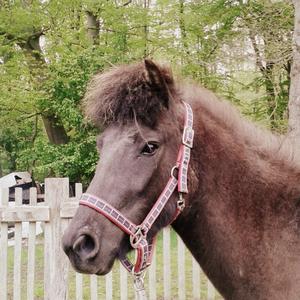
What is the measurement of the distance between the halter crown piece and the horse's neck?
0.19 feet

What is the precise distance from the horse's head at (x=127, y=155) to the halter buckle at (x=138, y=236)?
0.08 ft

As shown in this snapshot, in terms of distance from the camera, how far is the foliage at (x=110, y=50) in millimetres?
9523

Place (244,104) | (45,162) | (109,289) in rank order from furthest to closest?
(45,162), (244,104), (109,289)

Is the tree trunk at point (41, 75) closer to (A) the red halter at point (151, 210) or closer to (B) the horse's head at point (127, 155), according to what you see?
(B) the horse's head at point (127, 155)

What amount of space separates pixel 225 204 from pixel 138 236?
0.42 m

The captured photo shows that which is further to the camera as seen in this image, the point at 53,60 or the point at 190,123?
the point at 53,60

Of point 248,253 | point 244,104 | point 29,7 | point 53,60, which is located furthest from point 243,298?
point 29,7

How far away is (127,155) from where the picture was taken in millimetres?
1927

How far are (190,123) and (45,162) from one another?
1108 centimetres

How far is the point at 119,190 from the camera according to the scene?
6.18 feet

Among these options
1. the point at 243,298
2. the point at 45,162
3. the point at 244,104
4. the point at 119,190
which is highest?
the point at 119,190

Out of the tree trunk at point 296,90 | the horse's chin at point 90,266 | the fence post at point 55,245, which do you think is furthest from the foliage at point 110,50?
the horse's chin at point 90,266

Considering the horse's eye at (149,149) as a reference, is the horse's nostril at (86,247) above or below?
below

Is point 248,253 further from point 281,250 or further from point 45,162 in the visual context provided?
point 45,162
